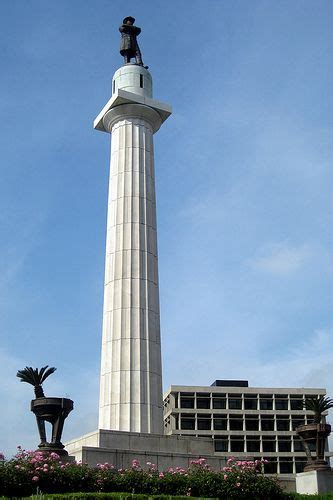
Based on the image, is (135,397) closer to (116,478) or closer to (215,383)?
(116,478)

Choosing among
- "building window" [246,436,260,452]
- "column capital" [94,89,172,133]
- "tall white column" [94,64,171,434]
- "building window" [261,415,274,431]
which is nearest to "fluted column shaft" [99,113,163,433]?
"tall white column" [94,64,171,434]

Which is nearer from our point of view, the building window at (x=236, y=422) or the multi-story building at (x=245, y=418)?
the multi-story building at (x=245, y=418)

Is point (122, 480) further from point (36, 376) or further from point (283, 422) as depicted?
point (283, 422)

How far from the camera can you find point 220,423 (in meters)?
97.1

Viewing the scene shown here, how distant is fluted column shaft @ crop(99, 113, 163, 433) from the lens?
32.2 metres

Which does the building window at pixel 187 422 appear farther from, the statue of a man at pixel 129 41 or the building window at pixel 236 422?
the statue of a man at pixel 129 41

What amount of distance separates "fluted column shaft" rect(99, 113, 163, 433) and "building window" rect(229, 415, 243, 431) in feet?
220

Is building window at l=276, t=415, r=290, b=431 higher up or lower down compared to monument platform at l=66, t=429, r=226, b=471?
higher up

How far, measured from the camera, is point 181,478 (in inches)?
969

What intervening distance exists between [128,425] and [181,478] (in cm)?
726

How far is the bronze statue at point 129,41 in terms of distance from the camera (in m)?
41.4

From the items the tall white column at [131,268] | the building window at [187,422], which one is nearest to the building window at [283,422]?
the building window at [187,422]

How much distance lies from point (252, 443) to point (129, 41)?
69154 mm

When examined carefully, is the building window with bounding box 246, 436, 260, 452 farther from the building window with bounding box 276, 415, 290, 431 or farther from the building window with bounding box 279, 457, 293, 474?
the building window with bounding box 276, 415, 290, 431
